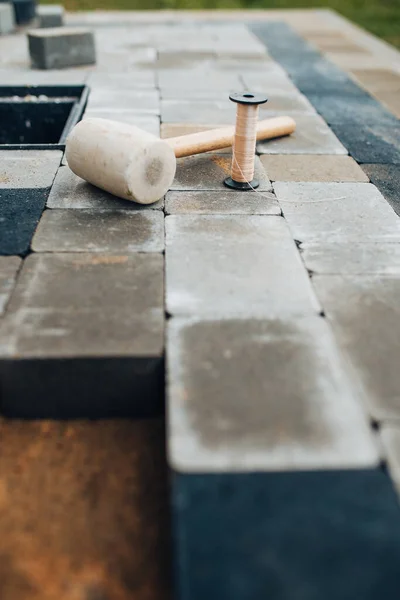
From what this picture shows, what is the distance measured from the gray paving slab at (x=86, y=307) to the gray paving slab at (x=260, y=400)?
0.15 metres

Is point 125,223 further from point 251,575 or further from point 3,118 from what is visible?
point 3,118

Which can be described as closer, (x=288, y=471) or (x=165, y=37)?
A: (x=288, y=471)

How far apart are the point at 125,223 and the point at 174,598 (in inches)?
72.9

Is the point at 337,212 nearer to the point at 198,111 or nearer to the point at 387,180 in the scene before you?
the point at 387,180

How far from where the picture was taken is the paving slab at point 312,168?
3615 mm

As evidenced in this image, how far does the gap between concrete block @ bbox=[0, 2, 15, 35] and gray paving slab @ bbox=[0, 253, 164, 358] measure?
6.17m

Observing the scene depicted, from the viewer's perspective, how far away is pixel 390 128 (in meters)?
4.61

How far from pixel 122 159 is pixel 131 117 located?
5.68 feet

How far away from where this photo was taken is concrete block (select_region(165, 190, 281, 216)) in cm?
313

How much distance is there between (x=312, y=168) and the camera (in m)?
3.74

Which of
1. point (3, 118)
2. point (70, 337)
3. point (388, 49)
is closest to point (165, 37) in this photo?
point (388, 49)

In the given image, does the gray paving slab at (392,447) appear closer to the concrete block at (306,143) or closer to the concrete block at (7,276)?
the concrete block at (7,276)

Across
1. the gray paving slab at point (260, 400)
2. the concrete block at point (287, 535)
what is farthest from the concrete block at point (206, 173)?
the concrete block at point (287, 535)

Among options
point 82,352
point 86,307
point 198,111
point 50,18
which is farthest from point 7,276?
point 50,18
